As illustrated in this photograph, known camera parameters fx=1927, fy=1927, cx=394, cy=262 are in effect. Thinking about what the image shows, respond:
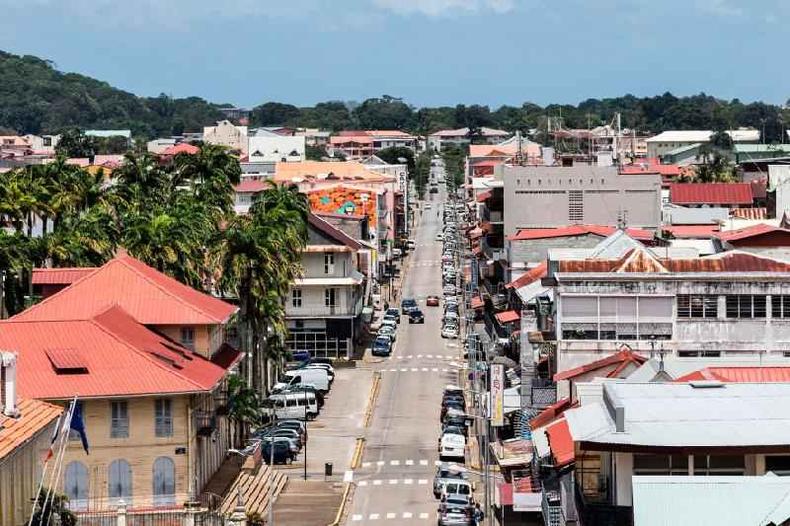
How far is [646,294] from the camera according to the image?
286 ft

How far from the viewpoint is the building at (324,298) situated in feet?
440

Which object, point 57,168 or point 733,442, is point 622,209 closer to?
point 57,168

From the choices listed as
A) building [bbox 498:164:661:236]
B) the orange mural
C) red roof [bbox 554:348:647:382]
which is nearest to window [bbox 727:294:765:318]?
red roof [bbox 554:348:647:382]

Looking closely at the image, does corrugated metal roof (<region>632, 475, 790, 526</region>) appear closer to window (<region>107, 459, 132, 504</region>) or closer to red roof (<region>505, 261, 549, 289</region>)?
window (<region>107, 459, 132, 504</region>)

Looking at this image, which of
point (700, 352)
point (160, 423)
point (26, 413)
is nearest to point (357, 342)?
point (700, 352)

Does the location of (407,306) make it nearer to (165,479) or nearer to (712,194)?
(712,194)

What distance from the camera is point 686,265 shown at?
288ft

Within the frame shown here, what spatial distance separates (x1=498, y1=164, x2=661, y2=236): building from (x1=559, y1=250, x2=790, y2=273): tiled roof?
59332mm

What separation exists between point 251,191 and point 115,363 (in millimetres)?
121317

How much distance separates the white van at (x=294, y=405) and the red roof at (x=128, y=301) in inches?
740

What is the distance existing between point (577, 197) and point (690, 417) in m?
101

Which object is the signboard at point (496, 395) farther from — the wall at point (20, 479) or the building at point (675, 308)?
the wall at point (20, 479)

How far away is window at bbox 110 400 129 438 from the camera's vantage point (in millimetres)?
73750

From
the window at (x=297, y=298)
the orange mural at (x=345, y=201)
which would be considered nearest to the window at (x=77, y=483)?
the window at (x=297, y=298)
